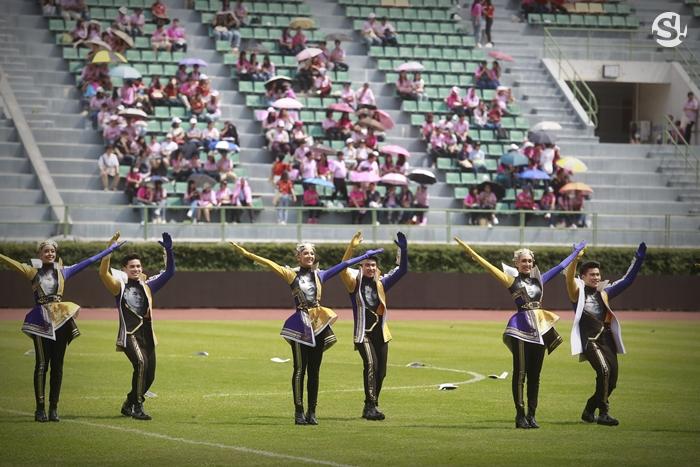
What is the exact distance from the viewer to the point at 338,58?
44.2m

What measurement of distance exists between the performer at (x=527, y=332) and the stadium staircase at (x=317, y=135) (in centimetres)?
2077

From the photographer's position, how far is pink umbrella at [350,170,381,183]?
37.6m

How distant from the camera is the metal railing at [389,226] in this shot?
35.0 meters

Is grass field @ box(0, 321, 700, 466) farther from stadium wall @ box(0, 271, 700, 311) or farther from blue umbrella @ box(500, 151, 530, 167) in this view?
blue umbrella @ box(500, 151, 530, 167)

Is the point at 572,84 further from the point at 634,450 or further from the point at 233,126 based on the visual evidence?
the point at 634,450

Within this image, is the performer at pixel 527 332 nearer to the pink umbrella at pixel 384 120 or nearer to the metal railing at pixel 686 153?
the pink umbrella at pixel 384 120

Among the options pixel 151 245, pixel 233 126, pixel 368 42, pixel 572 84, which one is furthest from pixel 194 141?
pixel 572 84

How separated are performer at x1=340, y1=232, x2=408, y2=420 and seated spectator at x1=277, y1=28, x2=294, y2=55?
28.6 metres

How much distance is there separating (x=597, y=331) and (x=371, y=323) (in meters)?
2.45

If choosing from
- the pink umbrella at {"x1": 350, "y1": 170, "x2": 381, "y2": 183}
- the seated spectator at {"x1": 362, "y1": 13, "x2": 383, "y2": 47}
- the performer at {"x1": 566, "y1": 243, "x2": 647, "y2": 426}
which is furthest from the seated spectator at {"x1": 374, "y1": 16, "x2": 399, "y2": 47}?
the performer at {"x1": 566, "y1": 243, "x2": 647, "y2": 426}

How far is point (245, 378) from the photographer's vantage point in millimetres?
20438

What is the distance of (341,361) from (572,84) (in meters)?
26.5

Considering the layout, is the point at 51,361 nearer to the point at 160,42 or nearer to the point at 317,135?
the point at 317,135

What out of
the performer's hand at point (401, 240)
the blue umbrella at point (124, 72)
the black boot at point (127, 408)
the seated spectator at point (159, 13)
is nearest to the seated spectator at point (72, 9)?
the seated spectator at point (159, 13)
